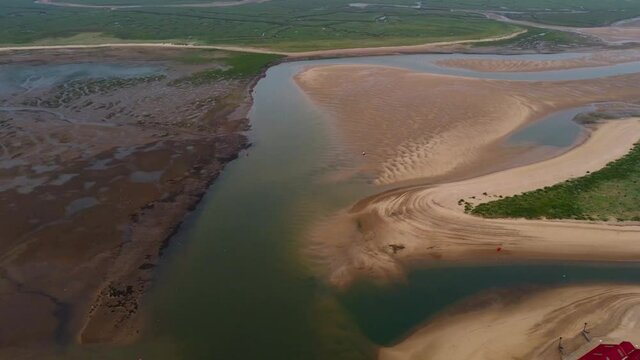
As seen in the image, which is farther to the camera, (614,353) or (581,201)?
(581,201)

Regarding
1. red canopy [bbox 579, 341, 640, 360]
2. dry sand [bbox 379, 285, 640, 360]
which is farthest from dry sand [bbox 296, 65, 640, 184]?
red canopy [bbox 579, 341, 640, 360]

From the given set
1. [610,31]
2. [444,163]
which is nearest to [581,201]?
[444,163]

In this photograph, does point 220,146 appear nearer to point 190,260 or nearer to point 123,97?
point 190,260

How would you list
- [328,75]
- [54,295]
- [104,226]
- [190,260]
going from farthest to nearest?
[328,75] < [104,226] < [190,260] < [54,295]

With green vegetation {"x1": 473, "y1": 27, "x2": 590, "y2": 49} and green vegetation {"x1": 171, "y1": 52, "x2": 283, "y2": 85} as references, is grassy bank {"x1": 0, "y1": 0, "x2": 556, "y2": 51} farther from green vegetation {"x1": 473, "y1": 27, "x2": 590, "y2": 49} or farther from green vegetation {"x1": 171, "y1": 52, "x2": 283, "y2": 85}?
green vegetation {"x1": 171, "y1": 52, "x2": 283, "y2": 85}

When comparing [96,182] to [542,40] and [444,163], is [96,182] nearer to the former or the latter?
[444,163]

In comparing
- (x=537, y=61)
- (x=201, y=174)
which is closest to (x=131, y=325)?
(x=201, y=174)

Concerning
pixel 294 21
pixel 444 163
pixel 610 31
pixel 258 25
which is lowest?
pixel 444 163
